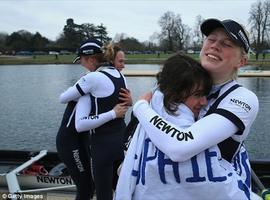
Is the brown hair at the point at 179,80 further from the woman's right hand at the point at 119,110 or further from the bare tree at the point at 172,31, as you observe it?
the bare tree at the point at 172,31

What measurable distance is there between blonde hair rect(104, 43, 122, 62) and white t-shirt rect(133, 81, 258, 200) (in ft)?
6.23

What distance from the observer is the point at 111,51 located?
12.0 feet

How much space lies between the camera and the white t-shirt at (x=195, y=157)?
165cm

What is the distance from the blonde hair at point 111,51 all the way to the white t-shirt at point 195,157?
1898mm

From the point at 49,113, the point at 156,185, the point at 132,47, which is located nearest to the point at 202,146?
the point at 156,185

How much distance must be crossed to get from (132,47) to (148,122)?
9197 centimetres

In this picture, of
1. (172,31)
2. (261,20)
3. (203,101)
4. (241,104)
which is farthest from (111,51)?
(172,31)

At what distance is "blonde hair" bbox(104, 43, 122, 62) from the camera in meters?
3.60

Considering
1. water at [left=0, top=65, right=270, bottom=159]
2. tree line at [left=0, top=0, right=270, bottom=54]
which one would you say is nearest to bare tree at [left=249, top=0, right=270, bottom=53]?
tree line at [left=0, top=0, right=270, bottom=54]

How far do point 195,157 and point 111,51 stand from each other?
84.0 inches

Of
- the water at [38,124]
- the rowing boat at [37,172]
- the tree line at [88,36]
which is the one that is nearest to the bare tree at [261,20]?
the tree line at [88,36]

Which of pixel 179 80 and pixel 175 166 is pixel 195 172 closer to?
pixel 175 166

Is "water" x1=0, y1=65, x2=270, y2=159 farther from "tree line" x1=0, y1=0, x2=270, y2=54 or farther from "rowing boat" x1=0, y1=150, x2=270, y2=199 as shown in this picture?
"tree line" x1=0, y1=0, x2=270, y2=54

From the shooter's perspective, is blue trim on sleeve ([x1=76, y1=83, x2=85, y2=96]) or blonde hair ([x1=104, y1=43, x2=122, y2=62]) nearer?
A: blue trim on sleeve ([x1=76, y1=83, x2=85, y2=96])
